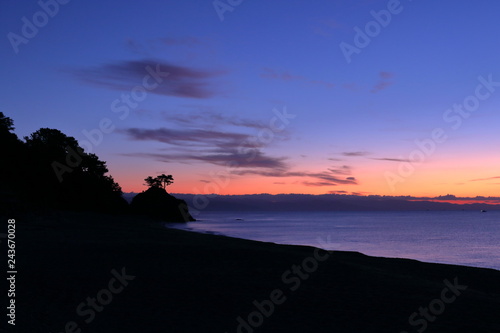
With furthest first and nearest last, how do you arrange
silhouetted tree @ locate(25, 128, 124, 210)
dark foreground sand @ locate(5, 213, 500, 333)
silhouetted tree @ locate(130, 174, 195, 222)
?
silhouetted tree @ locate(130, 174, 195, 222) < silhouetted tree @ locate(25, 128, 124, 210) < dark foreground sand @ locate(5, 213, 500, 333)

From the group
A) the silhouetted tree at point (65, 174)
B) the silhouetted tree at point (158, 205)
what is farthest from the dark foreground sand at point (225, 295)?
the silhouetted tree at point (158, 205)

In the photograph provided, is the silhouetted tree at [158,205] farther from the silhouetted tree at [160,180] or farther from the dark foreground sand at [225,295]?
the dark foreground sand at [225,295]

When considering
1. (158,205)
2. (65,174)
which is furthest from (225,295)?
(158,205)

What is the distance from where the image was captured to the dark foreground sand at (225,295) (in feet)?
39.6

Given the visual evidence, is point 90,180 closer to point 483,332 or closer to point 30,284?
point 30,284

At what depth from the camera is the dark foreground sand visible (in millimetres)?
12070

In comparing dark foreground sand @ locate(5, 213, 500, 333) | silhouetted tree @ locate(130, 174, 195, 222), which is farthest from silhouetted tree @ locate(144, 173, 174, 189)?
dark foreground sand @ locate(5, 213, 500, 333)

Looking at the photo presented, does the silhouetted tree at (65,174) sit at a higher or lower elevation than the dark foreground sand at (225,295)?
higher

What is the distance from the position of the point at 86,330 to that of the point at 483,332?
37.9 ft

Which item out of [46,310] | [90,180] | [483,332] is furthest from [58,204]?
[483,332]

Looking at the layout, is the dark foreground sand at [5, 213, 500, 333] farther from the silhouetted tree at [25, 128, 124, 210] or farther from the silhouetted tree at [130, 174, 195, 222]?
the silhouetted tree at [130, 174, 195, 222]

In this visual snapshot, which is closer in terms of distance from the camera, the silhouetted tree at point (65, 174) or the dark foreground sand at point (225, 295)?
the dark foreground sand at point (225, 295)

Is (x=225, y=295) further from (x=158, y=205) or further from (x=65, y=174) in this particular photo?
(x=158, y=205)

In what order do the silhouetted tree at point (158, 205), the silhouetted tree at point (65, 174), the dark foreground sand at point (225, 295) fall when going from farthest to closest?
1. the silhouetted tree at point (158, 205)
2. the silhouetted tree at point (65, 174)
3. the dark foreground sand at point (225, 295)
